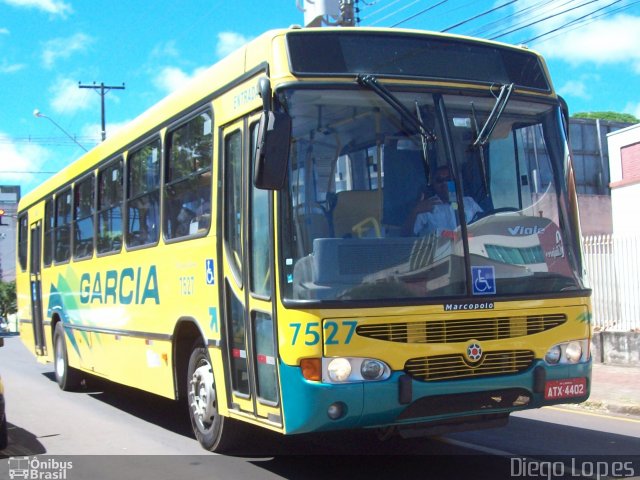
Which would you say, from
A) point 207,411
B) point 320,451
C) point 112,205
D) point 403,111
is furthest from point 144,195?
point 403,111

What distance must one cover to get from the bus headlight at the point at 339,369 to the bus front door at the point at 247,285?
46 centimetres

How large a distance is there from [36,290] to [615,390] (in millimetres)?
10076

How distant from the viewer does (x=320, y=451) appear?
24.7 ft

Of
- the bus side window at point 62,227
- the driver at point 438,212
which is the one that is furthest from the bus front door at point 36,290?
the driver at point 438,212

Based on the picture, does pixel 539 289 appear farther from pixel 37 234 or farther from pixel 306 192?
pixel 37 234

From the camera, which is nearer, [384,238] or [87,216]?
[384,238]

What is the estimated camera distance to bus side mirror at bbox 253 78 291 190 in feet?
18.1

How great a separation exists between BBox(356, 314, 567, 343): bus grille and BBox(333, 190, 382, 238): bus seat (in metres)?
0.74

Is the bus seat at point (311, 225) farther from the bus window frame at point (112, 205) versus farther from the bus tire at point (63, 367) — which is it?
the bus tire at point (63, 367)

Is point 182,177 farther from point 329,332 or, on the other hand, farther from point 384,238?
point 329,332

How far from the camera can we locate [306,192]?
227 inches

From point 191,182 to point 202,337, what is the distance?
4.85 feet

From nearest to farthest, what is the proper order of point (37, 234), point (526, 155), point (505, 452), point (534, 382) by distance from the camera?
1. point (534, 382)
2. point (526, 155)
3. point (505, 452)
4. point (37, 234)

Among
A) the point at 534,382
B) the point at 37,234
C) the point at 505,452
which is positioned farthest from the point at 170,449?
the point at 37,234
